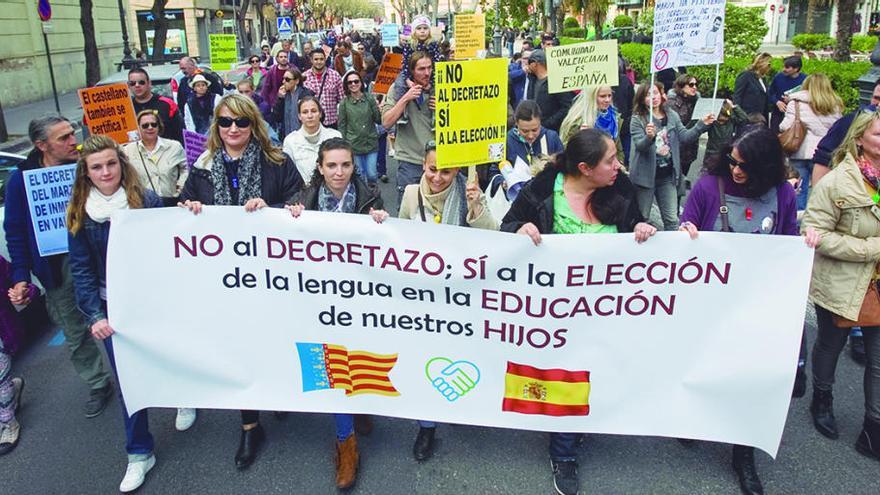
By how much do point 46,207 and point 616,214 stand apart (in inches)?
120

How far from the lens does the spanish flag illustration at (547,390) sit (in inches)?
128

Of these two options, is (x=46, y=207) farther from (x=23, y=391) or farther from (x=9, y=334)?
(x=23, y=391)

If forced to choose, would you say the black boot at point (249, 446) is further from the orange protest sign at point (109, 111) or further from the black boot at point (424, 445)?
the orange protest sign at point (109, 111)

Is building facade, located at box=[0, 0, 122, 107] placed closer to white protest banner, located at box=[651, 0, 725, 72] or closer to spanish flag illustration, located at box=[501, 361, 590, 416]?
white protest banner, located at box=[651, 0, 725, 72]

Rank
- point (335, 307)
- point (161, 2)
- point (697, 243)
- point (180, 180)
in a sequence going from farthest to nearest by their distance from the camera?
point (161, 2) → point (180, 180) → point (335, 307) → point (697, 243)

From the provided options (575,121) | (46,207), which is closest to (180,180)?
(46,207)

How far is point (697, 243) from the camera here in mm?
3066

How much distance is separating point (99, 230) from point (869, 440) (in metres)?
4.02

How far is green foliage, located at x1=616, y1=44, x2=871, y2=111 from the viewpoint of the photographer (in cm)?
1159

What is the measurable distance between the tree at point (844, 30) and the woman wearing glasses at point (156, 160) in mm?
14257

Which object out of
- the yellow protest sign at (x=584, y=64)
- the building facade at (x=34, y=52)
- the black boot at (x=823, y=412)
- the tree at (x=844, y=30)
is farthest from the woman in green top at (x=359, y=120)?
the building facade at (x=34, y=52)

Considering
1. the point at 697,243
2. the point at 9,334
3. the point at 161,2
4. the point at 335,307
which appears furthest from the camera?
the point at 161,2

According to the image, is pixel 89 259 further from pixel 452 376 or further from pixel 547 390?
pixel 547 390

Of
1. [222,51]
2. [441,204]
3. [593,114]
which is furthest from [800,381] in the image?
[222,51]
